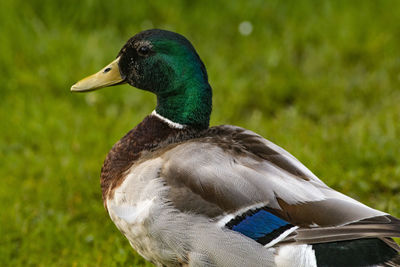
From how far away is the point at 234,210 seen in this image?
2652 mm

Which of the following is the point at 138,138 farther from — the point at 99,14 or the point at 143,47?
the point at 99,14

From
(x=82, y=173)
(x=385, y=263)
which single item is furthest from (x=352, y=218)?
(x=82, y=173)

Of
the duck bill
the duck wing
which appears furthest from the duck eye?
the duck wing

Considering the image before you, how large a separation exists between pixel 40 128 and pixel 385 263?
2.90 meters

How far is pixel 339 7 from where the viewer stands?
234 inches

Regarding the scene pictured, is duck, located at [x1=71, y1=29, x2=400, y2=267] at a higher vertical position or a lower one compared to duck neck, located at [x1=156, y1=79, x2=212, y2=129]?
lower

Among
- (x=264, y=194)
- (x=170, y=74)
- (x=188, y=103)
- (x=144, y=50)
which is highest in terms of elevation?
(x=144, y=50)

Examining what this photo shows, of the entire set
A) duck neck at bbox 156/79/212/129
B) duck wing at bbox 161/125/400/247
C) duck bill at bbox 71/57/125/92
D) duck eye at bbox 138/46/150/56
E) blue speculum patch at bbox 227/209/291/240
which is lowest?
blue speculum patch at bbox 227/209/291/240

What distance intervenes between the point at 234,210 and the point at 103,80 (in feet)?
3.46

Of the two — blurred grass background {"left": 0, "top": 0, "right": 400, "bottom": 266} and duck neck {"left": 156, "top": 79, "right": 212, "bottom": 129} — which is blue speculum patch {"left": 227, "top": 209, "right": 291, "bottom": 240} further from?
blurred grass background {"left": 0, "top": 0, "right": 400, "bottom": 266}

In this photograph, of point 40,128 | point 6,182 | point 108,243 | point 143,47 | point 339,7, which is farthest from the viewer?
point 339,7

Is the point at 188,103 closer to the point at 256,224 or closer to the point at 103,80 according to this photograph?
the point at 103,80

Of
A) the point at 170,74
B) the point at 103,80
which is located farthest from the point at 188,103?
the point at 103,80

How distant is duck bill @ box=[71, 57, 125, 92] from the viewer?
325cm
